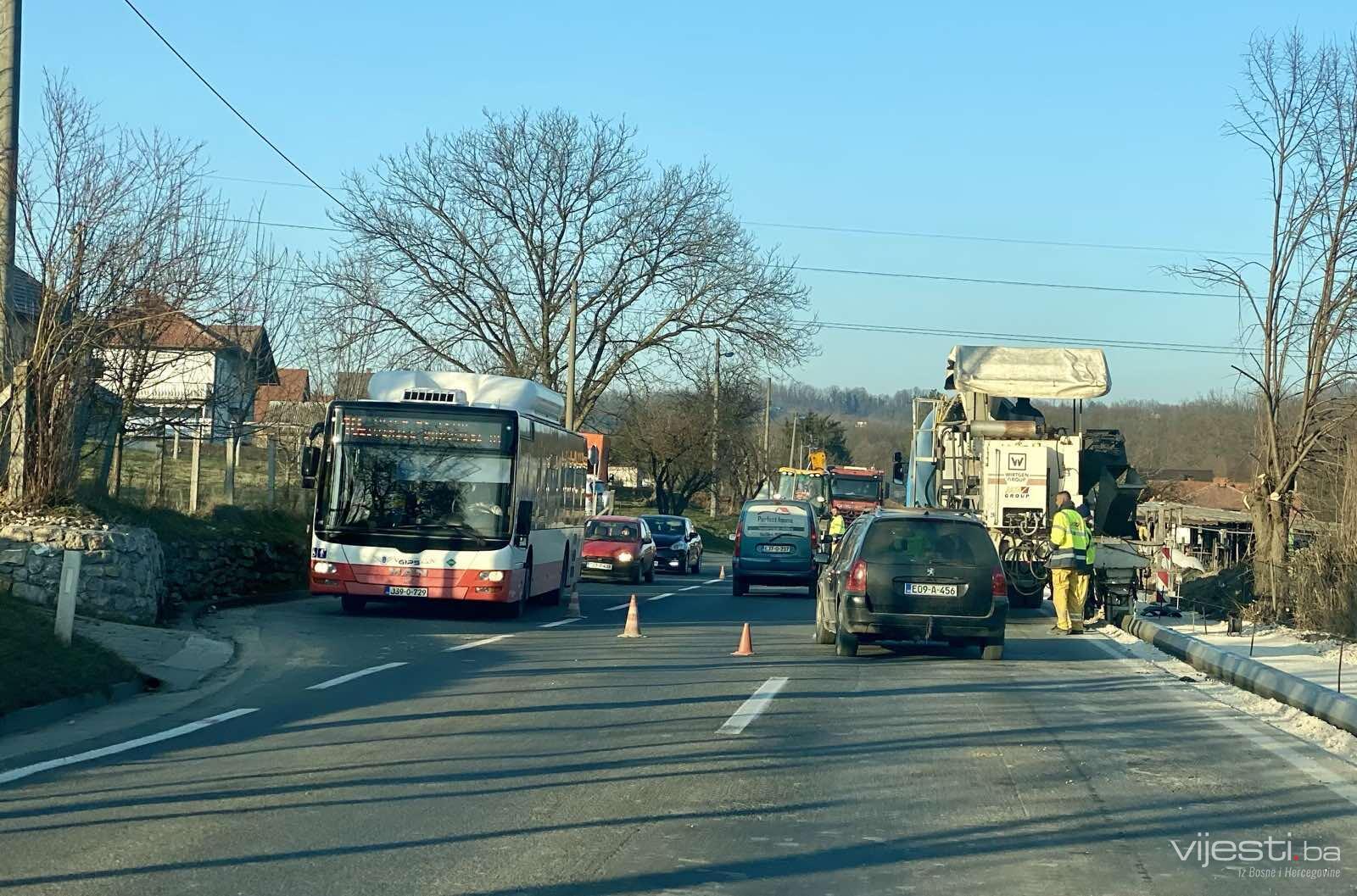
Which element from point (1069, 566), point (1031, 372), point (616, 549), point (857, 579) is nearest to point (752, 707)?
point (857, 579)

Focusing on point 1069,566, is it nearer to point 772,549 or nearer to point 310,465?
point 310,465

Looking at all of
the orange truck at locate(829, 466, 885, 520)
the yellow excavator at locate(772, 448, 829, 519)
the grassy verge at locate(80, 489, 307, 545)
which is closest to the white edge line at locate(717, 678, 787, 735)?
the grassy verge at locate(80, 489, 307, 545)

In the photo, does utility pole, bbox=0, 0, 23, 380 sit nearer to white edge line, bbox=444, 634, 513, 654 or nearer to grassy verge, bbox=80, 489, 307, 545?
grassy verge, bbox=80, 489, 307, 545

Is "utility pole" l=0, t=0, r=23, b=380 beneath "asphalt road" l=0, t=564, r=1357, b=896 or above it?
above

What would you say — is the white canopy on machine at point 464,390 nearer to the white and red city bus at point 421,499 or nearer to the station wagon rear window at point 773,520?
the white and red city bus at point 421,499

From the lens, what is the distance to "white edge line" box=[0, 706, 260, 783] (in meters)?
8.16

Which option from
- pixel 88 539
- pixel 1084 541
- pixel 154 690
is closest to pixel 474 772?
pixel 154 690

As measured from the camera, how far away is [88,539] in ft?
51.3

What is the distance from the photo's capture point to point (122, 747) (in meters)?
9.13

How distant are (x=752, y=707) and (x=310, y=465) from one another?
9.84 meters

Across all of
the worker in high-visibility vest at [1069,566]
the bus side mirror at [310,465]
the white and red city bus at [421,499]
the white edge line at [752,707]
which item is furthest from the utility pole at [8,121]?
the worker in high-visibility vest at [1069,566]

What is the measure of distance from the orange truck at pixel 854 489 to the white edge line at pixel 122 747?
40922 mm

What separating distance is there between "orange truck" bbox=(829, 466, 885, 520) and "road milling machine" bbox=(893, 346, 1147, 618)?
2439 cm

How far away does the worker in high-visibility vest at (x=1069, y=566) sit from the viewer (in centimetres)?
1964
